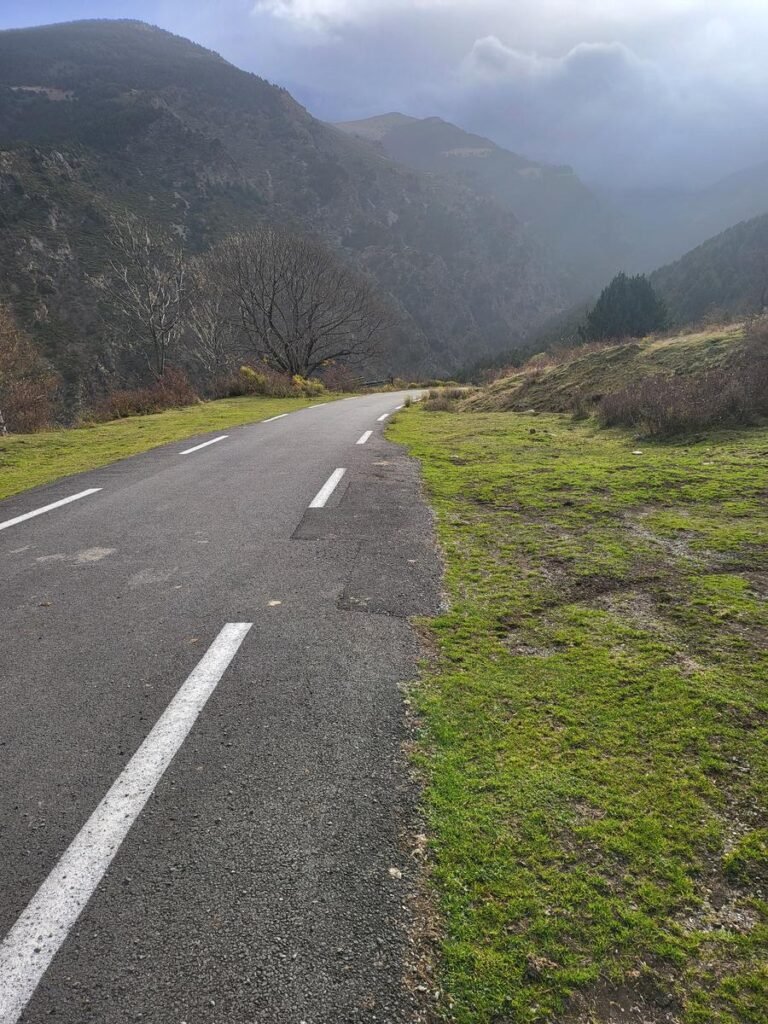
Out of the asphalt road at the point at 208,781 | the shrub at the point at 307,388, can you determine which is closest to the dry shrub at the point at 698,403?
the asphalt road at the point at 208,781

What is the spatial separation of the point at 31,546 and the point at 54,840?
4.20 meters

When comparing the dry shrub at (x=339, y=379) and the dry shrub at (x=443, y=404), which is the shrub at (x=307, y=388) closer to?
the dry shrub at (x=339, y=379)

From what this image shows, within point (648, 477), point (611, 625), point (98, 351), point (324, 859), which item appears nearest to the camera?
point (324, 859)

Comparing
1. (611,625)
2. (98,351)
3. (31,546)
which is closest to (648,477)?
(611,625)

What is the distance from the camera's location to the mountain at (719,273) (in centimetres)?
8931

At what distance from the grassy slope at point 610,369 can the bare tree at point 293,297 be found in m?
25.9

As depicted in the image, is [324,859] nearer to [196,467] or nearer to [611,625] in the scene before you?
[611,625]

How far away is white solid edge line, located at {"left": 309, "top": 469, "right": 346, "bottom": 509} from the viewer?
6.84 metres

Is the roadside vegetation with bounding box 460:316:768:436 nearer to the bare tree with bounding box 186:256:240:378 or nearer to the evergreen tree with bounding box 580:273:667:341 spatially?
the evergreen tree with bounding box 580:273:667:341

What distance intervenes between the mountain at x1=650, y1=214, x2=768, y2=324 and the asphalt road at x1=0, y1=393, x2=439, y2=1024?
95233 mm

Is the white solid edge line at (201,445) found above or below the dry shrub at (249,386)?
below

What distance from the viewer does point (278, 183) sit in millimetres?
145750

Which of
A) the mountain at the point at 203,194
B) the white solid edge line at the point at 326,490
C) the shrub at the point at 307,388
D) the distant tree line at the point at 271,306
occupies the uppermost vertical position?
the mountain at the point at 203,194

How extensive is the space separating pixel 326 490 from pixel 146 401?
18.1 metres
